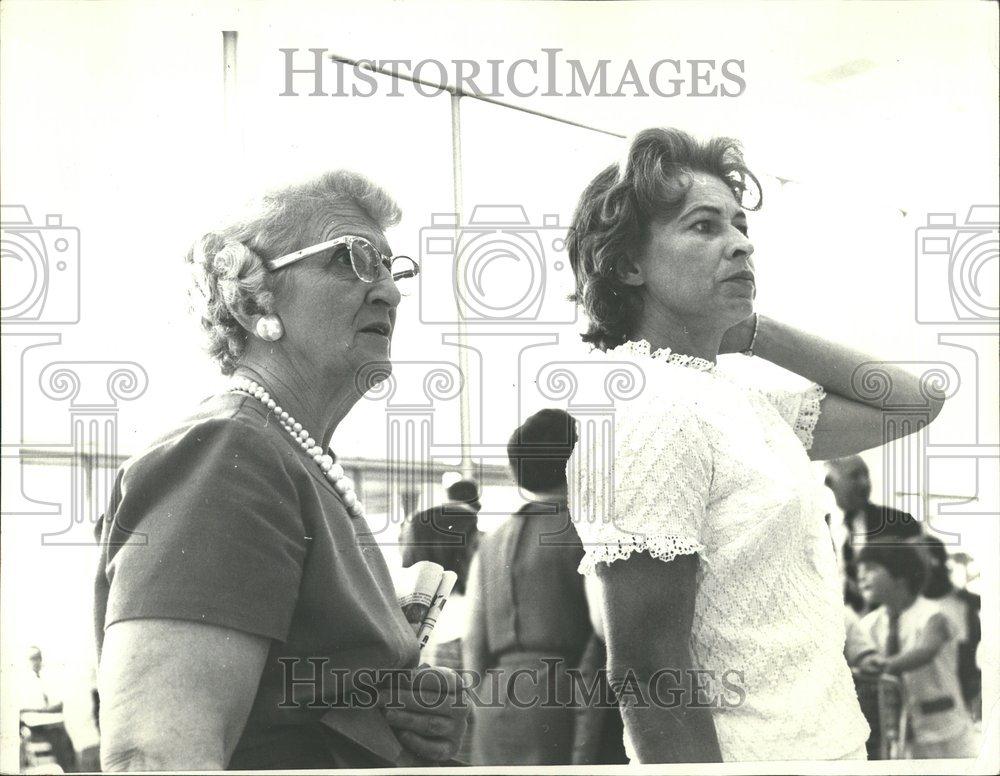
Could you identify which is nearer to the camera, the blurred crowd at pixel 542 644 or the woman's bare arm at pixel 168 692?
the woman's bare arm at pixel 168 692

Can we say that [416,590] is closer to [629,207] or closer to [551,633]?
[551,633]

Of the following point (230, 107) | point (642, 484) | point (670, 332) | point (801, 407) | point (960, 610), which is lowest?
point (960, 610)

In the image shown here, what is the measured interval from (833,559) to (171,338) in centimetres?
104

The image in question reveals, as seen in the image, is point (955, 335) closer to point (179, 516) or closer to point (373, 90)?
point (373, 90)

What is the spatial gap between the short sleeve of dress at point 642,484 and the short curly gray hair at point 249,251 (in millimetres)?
482

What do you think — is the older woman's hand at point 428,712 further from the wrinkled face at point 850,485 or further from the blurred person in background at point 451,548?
the wrinkled face at point 850,485

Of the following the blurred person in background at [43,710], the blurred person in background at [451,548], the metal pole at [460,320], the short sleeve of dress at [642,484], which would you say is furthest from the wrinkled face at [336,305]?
the blurred person in background at [43,710]

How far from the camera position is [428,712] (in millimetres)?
1417

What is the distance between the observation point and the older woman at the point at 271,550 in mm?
1170

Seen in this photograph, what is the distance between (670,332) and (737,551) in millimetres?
345

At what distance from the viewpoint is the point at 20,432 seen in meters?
1.51

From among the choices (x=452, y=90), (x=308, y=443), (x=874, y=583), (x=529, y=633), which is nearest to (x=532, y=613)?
(x=529, y=633)

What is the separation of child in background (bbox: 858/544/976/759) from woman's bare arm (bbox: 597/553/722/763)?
0.34 m

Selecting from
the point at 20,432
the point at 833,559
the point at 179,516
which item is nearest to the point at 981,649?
the point at 833,559
